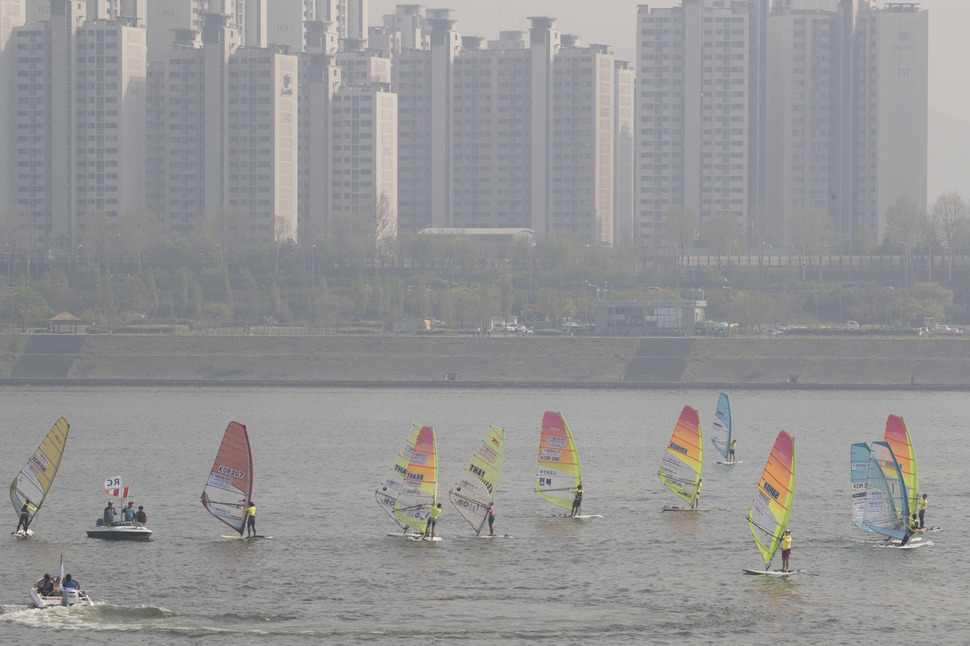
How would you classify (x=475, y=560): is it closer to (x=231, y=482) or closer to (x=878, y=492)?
(x=231, y=482)

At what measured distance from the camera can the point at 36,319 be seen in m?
182

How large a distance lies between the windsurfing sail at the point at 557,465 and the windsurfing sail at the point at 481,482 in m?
5.68

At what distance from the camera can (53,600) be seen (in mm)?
52875

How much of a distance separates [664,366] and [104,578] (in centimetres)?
10984

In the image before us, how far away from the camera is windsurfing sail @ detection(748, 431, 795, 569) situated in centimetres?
5853

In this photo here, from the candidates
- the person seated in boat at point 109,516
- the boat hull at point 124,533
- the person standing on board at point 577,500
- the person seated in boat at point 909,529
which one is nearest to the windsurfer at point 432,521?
the person standing on board at point 577,500

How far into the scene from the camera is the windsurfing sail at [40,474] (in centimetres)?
6669

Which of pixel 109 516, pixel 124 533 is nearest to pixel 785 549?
pixel 124 533

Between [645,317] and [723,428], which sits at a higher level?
[645,317]

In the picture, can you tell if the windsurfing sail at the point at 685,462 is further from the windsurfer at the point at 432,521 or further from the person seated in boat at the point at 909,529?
the windsurfer at the point at 432,521

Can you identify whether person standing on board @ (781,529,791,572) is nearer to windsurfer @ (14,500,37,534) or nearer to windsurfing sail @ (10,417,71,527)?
windsurfing sail @ (10,417,71,527)

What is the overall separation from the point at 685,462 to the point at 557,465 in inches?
298

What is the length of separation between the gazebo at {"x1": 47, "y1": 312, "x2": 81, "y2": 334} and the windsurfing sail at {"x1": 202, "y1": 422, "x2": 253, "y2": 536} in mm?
119386

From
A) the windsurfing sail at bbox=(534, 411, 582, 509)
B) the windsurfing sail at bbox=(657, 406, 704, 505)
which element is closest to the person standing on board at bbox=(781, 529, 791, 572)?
the windsurfing sail at bbox=(534, 411, 582, 509)
